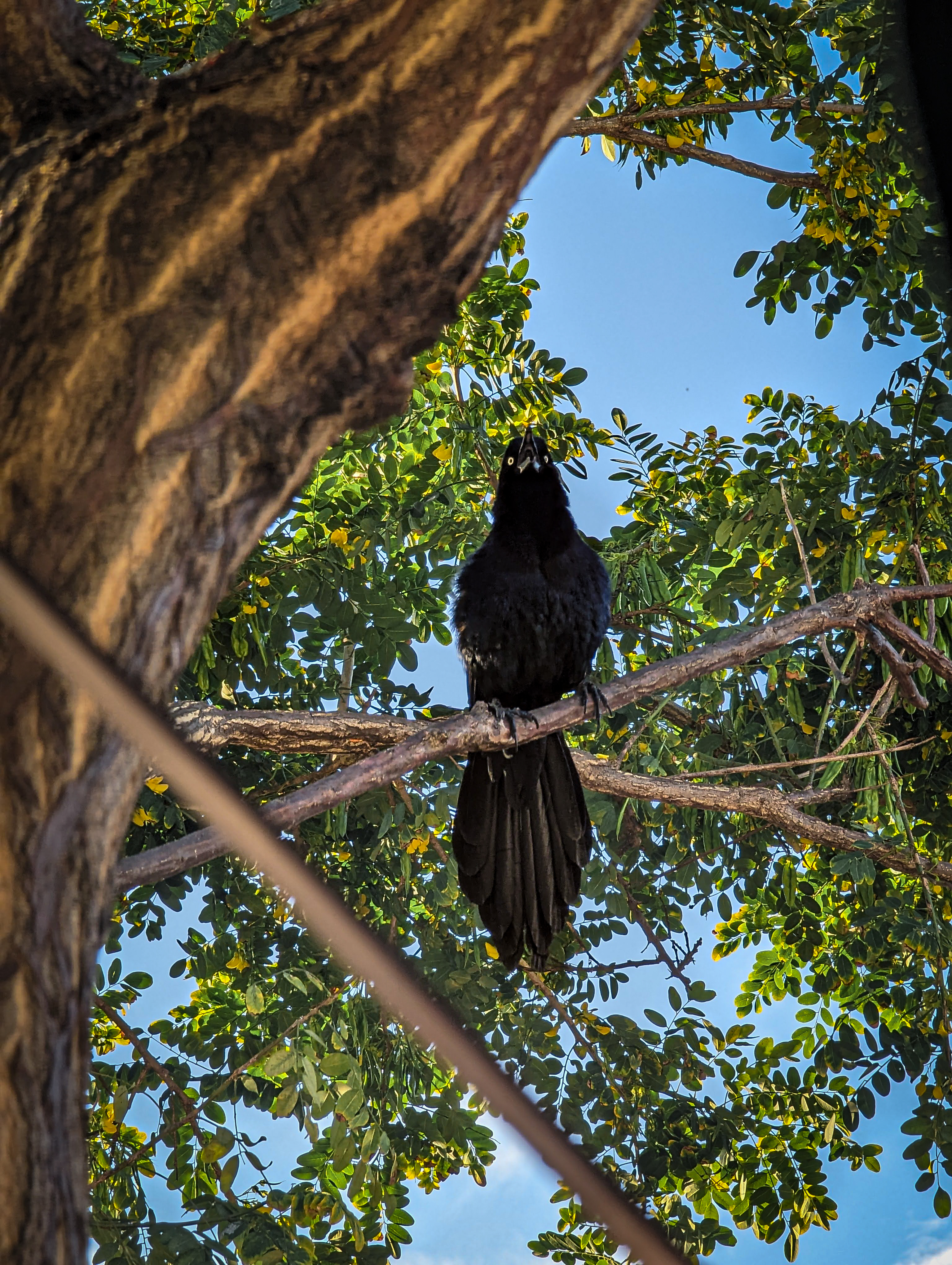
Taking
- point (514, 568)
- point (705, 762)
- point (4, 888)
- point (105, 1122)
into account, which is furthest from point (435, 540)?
point (4, 888)

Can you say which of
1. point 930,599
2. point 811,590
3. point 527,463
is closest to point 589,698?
point 811,590

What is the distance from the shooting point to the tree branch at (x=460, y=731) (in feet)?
6.35

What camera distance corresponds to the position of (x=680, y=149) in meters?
3.04

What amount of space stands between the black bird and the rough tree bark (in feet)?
6.94

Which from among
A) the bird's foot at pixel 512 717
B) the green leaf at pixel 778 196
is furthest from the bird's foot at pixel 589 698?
the green leaf at pixel 778 196

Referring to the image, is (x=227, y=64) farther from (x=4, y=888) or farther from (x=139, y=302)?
(x=4, y=888)

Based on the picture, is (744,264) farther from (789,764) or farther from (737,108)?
A: (789,764)

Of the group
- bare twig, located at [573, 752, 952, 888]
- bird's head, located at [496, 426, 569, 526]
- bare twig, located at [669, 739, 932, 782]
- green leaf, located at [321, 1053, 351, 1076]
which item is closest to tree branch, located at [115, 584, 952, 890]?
bare twig, located at [573, 752, 952, 888]

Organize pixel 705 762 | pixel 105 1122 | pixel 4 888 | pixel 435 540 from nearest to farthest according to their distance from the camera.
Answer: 1. pixel 4 888
2. pixel 105 1122
3. pixel 705 762
4. pixel 435 540

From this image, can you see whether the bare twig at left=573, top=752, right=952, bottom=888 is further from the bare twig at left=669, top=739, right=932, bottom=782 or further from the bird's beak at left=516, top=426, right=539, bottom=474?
the bird's beak at left=516, top=426, right=539, bottom=474

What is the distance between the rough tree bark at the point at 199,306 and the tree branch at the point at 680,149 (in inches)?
89.0

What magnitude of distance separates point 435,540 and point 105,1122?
5.89ft

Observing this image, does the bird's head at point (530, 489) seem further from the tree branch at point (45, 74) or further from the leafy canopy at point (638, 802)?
the tree branch at point (45, 74)

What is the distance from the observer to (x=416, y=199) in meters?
0.79
